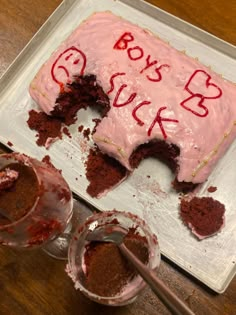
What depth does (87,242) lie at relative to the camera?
49.6 inches

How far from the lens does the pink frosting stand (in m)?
1.42

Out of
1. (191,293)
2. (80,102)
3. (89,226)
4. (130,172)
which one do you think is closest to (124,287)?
(89,226)

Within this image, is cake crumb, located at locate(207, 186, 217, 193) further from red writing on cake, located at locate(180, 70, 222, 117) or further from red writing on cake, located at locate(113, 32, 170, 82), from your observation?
red writing on cake, located at locate(113, 32, 170, 82)

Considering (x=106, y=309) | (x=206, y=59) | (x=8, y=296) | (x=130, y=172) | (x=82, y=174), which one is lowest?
(x=8, y=296)

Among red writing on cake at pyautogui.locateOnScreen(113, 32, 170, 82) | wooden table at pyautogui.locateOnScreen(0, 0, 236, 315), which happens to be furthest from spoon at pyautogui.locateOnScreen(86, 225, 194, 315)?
red writing on cake at pyautogui.locateOnScreen(113, 32, 170, 82)

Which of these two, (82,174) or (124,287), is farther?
(82,174)

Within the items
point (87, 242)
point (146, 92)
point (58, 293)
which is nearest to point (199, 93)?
point (146, 92)

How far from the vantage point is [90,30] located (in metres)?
1.56

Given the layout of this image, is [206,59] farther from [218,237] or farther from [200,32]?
[218,237]

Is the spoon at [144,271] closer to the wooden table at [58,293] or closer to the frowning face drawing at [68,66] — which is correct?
the wooden table at [58,293]

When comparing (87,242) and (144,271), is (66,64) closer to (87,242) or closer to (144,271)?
(87,242)

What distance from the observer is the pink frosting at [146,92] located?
142 centimetres

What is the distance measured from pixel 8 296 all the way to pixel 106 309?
12.3 inches

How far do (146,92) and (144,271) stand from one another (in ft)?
2.01
